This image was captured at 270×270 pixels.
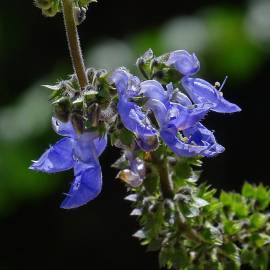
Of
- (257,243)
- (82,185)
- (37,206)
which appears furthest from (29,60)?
(82,185)

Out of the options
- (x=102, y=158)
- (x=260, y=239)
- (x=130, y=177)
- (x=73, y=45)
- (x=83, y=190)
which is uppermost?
(x=73, y=45)

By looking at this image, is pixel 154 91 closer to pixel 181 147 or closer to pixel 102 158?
pixel 181 147

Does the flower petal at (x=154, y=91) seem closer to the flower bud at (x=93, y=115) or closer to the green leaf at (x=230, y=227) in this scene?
the flower bud at (x=93, y=115)

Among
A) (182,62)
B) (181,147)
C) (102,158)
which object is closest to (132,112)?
(181,147)

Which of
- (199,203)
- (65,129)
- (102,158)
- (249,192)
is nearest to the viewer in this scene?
(65,129)

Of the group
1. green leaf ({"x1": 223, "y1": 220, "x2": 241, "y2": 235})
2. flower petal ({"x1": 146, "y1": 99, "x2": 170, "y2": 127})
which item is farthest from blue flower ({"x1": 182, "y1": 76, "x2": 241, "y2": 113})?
green leaf ({"x1": 223, "y1": 220, "x2": 241, "y2": 235})

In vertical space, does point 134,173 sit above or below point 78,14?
below

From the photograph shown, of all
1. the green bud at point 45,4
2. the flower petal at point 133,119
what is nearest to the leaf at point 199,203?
the flower petal at point 133,119

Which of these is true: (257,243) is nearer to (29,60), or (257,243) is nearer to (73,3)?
(73,3)
